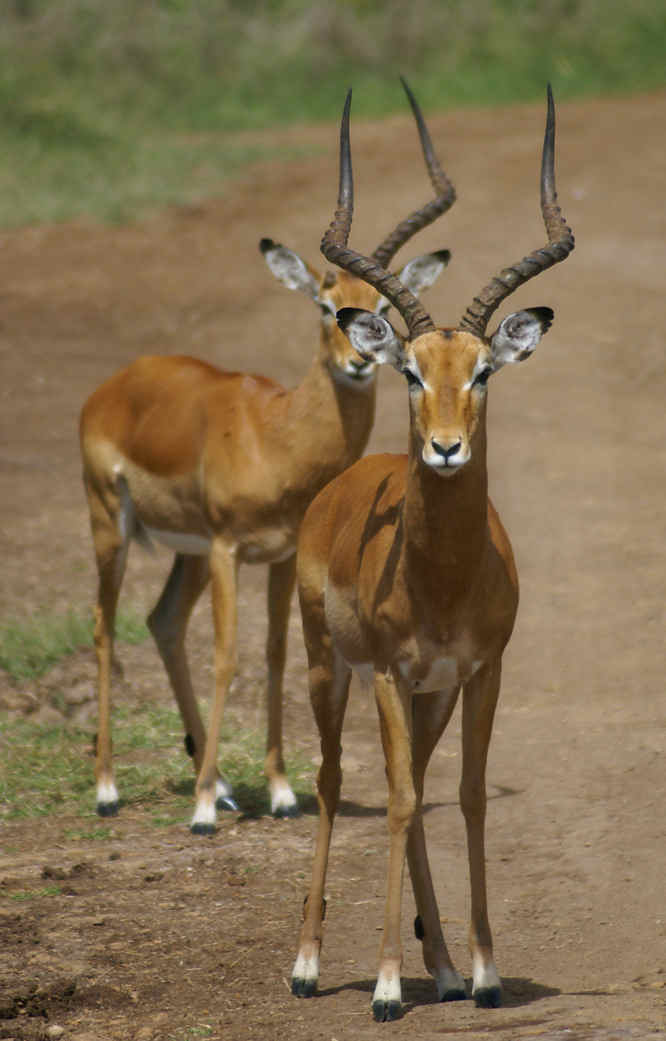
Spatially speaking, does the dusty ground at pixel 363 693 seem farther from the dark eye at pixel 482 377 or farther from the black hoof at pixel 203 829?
the dark eye at pixel 482 377

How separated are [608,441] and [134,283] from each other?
595cm

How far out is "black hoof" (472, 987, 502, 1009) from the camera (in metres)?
5.55

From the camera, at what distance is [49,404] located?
1389 centimetres

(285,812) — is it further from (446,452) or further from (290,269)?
(446,452)

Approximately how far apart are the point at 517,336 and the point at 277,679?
2.95 meters

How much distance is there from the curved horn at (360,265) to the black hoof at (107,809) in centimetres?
298

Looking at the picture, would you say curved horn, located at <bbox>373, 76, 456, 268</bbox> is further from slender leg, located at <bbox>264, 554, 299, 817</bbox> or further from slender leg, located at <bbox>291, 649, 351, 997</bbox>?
slender leg, located at <bbox>291, 649, 351, 997</bbox>

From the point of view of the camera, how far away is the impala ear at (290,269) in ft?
27.0

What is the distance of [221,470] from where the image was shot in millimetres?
7953

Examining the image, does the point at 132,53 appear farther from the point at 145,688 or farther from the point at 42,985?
the point at 42,985

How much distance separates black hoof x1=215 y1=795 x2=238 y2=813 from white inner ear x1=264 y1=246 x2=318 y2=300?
2.31 meters

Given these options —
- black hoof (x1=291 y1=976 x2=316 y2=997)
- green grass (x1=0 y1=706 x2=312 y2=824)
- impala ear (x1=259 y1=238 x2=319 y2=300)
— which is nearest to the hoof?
green grass (x1=0 y1=706 x2=312 y2=824)

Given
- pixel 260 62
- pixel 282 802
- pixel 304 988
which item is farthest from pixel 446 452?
pixel 260 62

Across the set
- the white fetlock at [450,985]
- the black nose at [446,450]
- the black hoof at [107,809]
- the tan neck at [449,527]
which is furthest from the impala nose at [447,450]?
the black hoof at [107,809]
